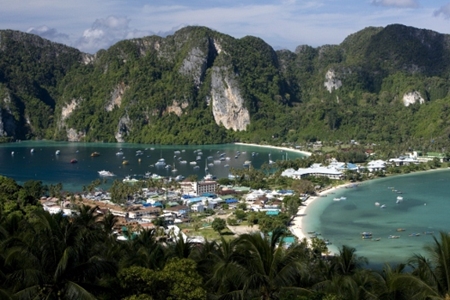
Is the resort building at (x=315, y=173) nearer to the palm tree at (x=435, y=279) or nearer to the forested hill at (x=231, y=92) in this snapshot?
the forested hill at (x=231, y=92)

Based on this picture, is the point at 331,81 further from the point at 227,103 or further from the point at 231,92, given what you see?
the point at 227,103

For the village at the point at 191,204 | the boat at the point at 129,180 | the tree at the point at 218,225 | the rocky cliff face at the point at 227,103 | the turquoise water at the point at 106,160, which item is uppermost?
the rocky cliff face at the point at 227,103

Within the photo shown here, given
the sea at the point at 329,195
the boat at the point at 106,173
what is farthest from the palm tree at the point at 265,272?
the boat at the point at 106,173

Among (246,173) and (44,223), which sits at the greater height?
(44,223)

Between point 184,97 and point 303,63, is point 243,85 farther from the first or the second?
point 303,63

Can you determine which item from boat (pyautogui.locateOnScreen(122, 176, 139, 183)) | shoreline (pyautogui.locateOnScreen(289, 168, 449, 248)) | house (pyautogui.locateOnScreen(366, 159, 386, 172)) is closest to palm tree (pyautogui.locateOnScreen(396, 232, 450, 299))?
shoreline (pyautogui.locateOnScreen(289, 168, 449, 248))

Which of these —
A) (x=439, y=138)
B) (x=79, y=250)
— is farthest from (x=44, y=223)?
(x=439, y=138)
